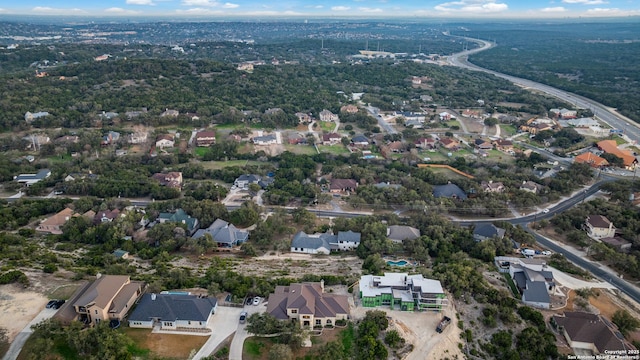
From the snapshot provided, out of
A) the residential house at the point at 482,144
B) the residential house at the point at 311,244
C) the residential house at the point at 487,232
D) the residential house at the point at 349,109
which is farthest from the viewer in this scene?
the residential house at the point at 349,109

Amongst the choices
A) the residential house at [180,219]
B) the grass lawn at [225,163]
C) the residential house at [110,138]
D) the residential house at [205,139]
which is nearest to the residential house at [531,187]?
the grass lawn at [225,163]

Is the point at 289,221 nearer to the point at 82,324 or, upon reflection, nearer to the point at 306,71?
the point at 82,324

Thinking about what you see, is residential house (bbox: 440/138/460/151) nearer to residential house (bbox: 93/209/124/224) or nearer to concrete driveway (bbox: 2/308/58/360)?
residential house (bbox: 93/209/124/224)

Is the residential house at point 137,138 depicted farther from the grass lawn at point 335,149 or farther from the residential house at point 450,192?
the residential house at point 450,192

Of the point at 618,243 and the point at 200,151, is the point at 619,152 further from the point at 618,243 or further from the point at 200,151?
the point at 200,151

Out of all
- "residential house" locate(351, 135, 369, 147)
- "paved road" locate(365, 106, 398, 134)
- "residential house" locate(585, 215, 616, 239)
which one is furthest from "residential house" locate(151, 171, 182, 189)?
"residential house" locate(585, 215, 616, 239)

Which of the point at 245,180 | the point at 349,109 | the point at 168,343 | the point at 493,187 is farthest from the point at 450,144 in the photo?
the point at 168,343
